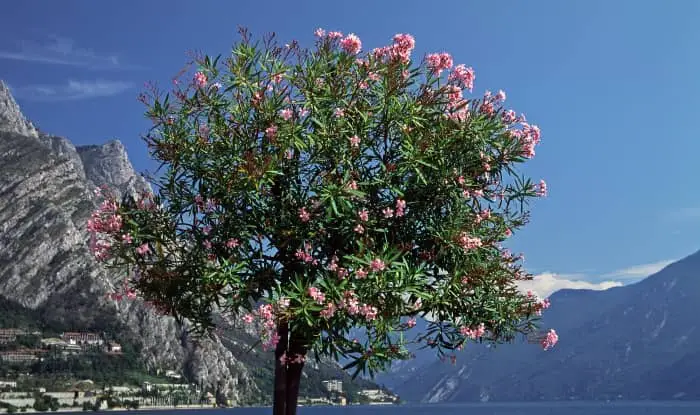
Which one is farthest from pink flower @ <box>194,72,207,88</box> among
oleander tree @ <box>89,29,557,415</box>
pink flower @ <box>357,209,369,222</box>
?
pink flower @ <box>357,209,369,222</box>

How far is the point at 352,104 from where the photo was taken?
11.8m

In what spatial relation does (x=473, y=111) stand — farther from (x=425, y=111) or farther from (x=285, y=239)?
(x=285, y=239)

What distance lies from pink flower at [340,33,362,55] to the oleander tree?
0.02 m

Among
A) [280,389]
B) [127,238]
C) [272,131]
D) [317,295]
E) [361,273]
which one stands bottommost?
[280,389]

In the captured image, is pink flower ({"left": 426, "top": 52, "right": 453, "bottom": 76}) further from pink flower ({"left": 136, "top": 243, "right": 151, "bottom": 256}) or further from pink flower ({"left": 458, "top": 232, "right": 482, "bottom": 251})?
pink flower ({"left": 136, "top": 243, "right": 151, "bottom": 256})

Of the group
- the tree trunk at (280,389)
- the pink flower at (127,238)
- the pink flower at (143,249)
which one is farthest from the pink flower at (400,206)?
the pink flower at (127,238)

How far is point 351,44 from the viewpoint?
39.8ft

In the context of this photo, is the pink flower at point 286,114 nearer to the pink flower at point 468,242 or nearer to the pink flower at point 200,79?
the pink flower at point 200,79

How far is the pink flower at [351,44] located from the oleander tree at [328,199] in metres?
0.02

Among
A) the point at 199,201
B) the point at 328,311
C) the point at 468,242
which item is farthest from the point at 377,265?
the point at 199,201

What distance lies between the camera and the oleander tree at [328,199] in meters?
11.4

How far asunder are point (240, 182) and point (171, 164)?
1615mm

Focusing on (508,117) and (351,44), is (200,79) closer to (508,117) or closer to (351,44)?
(351,44)

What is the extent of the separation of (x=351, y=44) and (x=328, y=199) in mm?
2720
